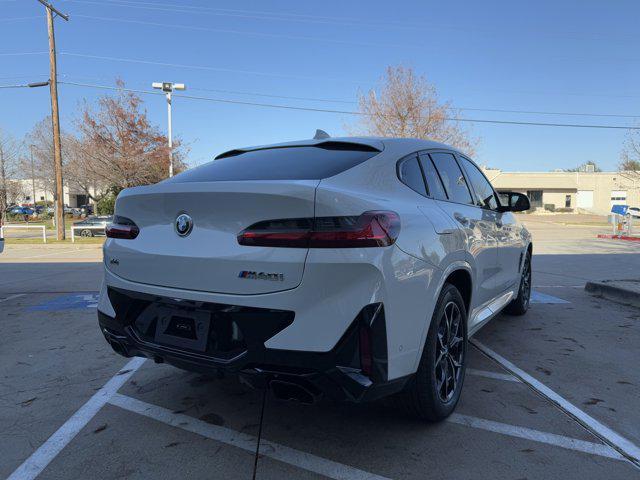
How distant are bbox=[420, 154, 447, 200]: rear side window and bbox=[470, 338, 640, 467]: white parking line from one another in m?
1.60

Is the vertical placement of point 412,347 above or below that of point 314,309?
below

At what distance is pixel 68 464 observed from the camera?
247cm

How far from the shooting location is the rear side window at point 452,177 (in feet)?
11.6

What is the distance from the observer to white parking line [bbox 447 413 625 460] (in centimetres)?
263

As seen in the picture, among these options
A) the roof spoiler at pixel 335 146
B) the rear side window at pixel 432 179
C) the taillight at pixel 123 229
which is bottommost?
the taillight at pixel 123 229

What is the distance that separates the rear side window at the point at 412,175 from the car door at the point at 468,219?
0.13 m

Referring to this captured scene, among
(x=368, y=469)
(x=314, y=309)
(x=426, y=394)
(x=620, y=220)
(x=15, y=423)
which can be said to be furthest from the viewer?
(x=620, y=220)

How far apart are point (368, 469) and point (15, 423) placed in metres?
2.21

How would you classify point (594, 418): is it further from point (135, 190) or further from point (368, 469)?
point (135, 190)

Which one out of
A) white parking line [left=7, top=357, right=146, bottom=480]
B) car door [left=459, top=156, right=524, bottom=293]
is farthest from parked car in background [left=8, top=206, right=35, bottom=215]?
car door [left=459, top=156, right=524, bottom=293]

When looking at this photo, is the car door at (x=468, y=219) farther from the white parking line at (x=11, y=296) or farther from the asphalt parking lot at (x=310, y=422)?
the white parking line at (x=11, y=296)

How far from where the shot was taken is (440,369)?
9.65 feet

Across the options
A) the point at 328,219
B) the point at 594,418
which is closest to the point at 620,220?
the point at 594,418

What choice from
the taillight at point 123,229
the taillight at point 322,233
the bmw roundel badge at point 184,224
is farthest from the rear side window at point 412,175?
the taillight at point 123,229
